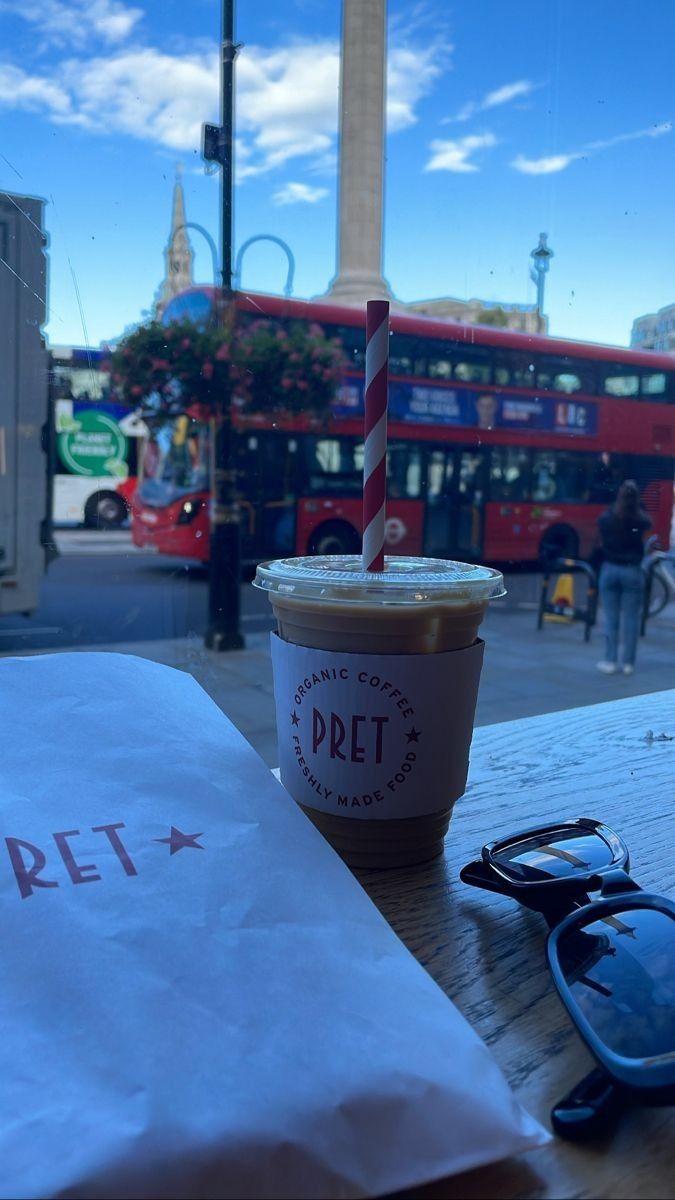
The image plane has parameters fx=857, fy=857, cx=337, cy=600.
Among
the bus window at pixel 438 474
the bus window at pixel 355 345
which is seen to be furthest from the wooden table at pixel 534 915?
the bus window at pixel 438 474

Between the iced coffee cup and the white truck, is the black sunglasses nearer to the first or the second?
the iced coffee cup

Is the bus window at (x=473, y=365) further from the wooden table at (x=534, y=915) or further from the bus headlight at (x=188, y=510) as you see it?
the wooden table at (x=534, y=915)

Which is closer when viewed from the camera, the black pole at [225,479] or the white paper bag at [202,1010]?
the white paper bag at [202,1010]

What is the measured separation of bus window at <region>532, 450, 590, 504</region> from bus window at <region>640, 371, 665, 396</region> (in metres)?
0.49

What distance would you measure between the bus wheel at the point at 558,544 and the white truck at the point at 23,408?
3.49 meters

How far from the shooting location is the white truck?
1.13 metres

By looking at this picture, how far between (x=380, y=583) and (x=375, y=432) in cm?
11

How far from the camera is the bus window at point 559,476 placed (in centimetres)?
474

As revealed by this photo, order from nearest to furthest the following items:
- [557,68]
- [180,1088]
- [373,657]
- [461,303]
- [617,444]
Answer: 1. [180,1088]
2. [373,657]
3. [557,68]
4. [461,303]
5. [617,444]

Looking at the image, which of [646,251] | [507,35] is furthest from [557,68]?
[646,251]

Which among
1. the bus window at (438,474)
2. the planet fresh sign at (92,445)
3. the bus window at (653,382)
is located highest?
the bus window at (653,382)

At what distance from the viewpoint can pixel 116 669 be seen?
523 mm

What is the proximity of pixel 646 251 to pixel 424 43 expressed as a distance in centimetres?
56

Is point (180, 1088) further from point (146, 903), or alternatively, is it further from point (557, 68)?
point (557, 68)
